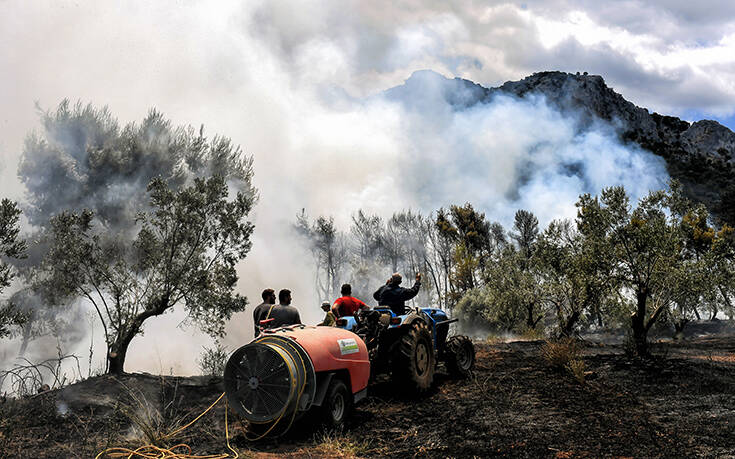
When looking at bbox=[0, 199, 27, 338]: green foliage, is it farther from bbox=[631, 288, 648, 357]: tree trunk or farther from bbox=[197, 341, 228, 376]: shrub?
bbox=[631, 288, 648, 357]: tree trunk

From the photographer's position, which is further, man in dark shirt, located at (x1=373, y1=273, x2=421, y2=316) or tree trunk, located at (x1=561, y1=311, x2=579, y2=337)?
tree trunk, located at (x1=561, y1=311, x2=579, y2=337)

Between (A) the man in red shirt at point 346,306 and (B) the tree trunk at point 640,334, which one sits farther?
(B) the tree trunk at point 640,334

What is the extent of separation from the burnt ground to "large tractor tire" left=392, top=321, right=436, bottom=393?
0.35m

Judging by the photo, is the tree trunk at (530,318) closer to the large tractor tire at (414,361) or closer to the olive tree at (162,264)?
the olive tree at (162,264)

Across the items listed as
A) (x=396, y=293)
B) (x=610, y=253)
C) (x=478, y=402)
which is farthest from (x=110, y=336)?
(x=610, y=253)

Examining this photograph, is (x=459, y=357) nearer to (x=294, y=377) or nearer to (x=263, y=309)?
(x=263, y=309)

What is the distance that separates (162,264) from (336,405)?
10.5m

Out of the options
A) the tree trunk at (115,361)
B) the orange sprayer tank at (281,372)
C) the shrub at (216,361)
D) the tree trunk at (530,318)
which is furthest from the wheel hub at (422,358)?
the tree trunk at (530,318)

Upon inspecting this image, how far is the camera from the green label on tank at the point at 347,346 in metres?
7.27

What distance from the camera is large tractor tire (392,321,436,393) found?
8.73m

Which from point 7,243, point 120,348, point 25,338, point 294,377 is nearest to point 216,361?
point 120,348

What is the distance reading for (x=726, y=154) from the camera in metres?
96.9

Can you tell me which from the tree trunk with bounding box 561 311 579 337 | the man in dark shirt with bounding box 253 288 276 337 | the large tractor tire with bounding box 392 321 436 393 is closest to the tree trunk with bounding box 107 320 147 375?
the man in dark shirt with bounding box 253 288 276 337

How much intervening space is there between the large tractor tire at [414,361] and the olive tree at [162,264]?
8.72 meters
